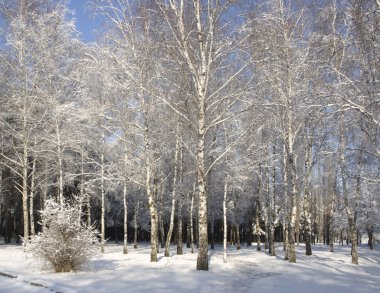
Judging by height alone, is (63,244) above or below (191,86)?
below

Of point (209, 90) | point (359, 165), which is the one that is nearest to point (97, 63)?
point (209, 90)

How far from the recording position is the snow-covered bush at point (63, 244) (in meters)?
12.5

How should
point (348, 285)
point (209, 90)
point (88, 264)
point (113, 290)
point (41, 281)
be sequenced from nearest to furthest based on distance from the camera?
point (113, 290) → point (41, 281) → point (348, 285) → point (88, 264) → point (209, 90)

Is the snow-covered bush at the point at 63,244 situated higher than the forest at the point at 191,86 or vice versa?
the forest at the point at 191,86

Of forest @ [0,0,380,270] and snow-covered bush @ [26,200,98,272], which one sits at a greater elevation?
forest @ [0,0,380,270]

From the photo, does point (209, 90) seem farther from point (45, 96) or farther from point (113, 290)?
point (113, 290)

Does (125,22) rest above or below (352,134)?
above

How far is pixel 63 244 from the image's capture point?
12492mm

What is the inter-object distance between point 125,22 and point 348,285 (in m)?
12.7

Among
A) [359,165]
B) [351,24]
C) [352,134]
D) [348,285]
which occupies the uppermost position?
[351,24]

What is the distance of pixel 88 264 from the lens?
519 inches

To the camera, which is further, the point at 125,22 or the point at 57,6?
the point at 57,6

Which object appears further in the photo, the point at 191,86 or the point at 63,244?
the point at 191,86

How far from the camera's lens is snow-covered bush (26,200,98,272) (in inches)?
491
